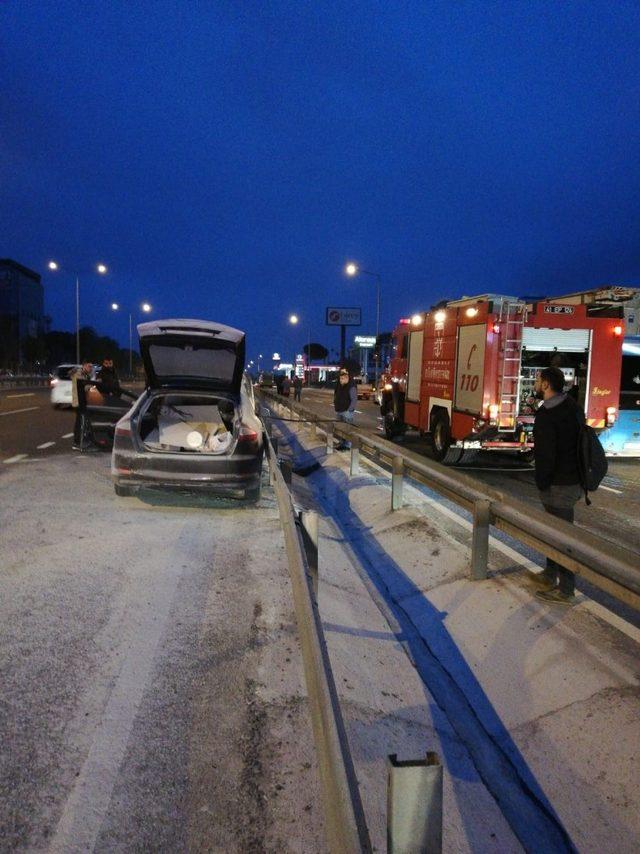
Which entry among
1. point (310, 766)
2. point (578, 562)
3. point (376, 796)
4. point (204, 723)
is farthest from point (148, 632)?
point (578, 562)

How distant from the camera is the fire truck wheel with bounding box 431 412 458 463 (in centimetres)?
1320

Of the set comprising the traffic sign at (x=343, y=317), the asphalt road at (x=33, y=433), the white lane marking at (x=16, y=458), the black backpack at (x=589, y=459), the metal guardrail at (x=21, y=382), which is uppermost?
the traffic sign at (x=343, y=317)

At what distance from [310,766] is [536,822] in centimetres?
105

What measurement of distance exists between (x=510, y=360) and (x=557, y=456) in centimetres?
651

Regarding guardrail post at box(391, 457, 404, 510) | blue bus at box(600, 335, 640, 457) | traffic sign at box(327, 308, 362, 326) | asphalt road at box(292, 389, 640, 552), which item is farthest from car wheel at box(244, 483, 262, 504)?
traffic sign at box(327, 308, 362, 326)

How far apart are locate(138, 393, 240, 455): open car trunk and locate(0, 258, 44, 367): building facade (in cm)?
9763

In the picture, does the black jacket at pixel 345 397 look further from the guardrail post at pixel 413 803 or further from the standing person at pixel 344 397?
the guardrail post at pixel 413 803

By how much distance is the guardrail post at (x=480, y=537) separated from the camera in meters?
5.44

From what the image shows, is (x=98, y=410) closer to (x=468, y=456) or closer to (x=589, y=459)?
(x=468, y=456)

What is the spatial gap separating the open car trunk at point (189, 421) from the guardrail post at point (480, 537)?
148 inches

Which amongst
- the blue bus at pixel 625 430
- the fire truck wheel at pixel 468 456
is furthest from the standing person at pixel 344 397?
the blue bus at pixel 625 430

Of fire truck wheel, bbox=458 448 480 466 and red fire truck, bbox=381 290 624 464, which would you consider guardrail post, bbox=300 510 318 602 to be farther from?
fire truck wheel, bbox=458 448 480 466

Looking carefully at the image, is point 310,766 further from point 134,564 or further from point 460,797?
point 134,564

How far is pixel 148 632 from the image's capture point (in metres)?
4.52
